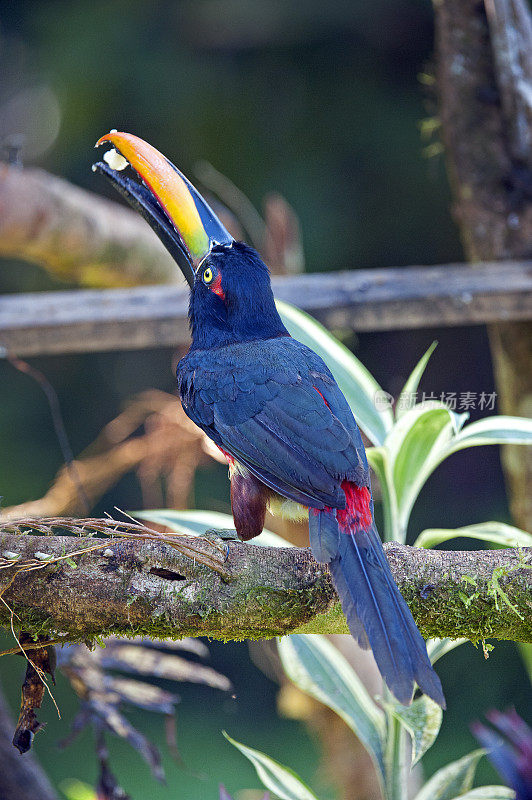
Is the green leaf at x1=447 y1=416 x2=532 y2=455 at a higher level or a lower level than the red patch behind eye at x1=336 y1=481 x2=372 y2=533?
higher

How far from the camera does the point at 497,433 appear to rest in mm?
1311

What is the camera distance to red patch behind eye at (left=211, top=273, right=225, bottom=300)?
4.55 ft

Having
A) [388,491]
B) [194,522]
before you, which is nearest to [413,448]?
[388,491]

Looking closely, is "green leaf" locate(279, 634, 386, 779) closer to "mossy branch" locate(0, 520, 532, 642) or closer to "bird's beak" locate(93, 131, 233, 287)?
"mossy branch" locate(0, 520, 532, 642)

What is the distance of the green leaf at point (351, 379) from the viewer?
1.45 meters

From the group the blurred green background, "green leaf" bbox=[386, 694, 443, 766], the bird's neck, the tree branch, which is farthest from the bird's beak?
the blurred green background

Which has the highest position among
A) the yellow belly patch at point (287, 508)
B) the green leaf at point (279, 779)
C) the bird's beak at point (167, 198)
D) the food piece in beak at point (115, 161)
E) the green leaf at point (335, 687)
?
the food piece in beak at point (115, 161)

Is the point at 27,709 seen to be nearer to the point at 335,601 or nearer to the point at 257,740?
the point at 335,601

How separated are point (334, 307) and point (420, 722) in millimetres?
965

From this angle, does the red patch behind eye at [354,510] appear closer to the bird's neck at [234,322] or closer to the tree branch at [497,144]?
the bird's neck at [234,322]

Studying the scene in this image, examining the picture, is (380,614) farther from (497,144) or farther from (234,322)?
(497,144)

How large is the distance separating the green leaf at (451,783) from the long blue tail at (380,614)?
1.72ft

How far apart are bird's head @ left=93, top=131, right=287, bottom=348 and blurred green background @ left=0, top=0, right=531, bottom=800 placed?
8.57 feet

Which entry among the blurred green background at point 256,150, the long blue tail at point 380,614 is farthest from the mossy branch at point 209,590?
the blurred green background at point 256,150
